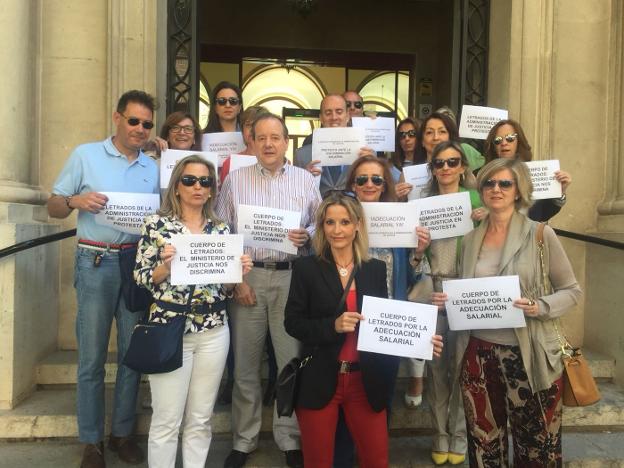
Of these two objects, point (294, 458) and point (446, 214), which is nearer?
point (446, 214)

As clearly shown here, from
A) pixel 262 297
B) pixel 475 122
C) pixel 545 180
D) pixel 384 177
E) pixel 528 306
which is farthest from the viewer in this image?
pixel 475 122

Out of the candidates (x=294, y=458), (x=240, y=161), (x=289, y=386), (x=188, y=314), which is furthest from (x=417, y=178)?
(x=294, y=458)

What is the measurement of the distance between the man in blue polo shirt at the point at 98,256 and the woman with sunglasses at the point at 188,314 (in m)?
0.67

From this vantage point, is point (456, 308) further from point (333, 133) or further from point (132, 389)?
point (132, 389)

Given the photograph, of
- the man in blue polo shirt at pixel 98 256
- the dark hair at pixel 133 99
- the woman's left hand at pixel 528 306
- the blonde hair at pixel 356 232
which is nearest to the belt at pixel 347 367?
the blonde hair at pixel 356 232

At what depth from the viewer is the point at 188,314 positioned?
10.9 ft

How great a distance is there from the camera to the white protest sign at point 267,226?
146 inches

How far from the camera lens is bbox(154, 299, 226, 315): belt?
3271mm

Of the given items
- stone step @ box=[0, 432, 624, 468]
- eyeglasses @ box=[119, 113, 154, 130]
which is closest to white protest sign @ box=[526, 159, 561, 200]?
stone step @ box=[0, 432, 624, 468]

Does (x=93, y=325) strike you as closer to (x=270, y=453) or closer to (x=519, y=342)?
(x=270, y=453)

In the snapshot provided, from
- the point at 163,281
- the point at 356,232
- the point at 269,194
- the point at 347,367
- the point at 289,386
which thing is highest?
the point at 269,194

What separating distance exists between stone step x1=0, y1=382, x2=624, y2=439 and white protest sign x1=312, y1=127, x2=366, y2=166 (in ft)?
6.55

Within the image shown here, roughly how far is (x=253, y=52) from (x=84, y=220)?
7.64 meters

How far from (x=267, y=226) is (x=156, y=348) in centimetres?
104
